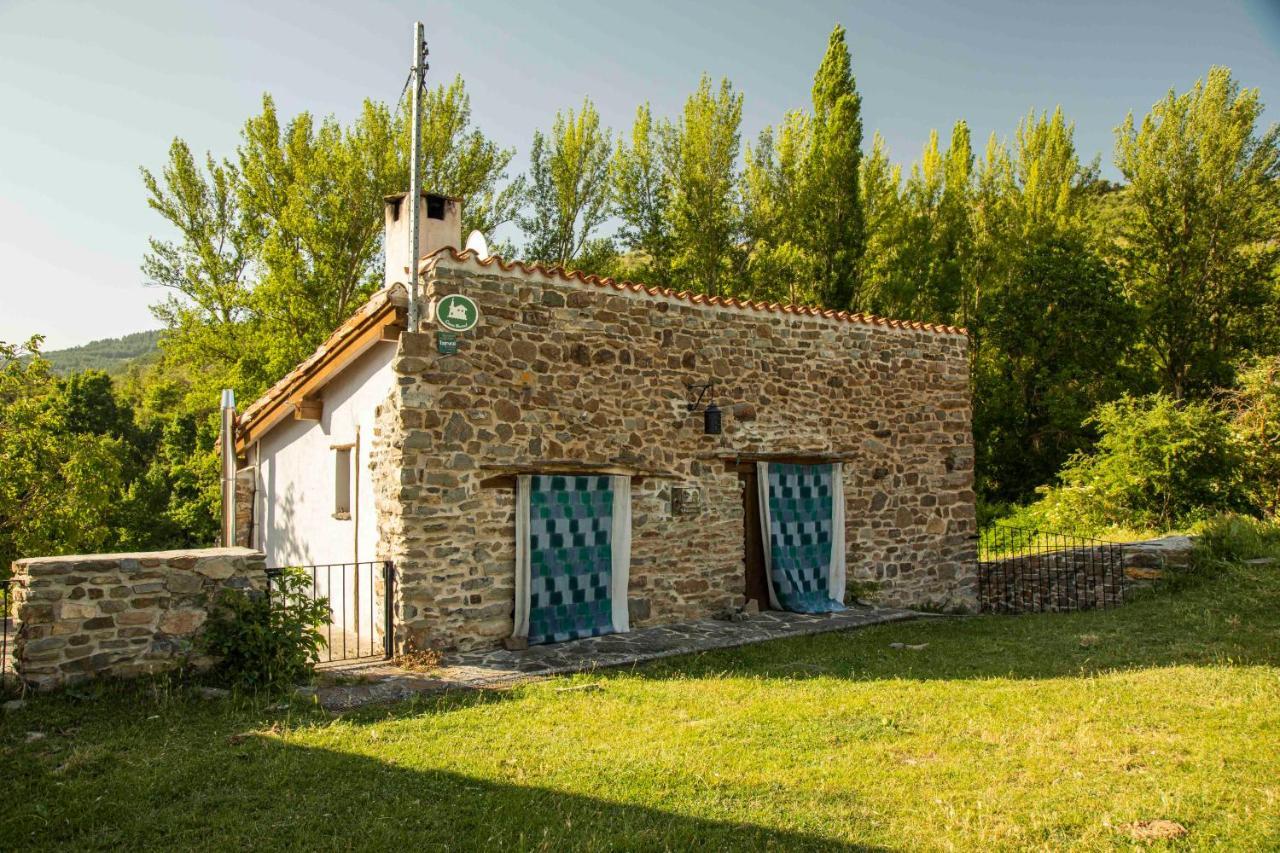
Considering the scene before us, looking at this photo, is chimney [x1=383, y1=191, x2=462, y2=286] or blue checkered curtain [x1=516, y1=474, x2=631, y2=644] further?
chimney [x1=383, y1=191, x2=462, y2=286]

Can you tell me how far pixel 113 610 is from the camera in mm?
5586

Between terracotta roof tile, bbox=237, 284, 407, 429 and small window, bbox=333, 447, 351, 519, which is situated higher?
terracotta roof tile, bbox=237, 284, 407, 429

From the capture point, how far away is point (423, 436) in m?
7.02

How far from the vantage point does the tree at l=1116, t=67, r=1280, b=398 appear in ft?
61.3

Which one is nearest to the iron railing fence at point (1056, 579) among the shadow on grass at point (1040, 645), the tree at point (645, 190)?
the shadow on grass at point (1040, 645)

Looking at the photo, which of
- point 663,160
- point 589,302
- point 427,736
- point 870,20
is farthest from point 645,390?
point 663,160

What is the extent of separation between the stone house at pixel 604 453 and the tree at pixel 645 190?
36.1 feet

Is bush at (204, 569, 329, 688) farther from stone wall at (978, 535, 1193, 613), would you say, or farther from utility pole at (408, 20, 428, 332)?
stone wall at (978, 535, 1193, 613)

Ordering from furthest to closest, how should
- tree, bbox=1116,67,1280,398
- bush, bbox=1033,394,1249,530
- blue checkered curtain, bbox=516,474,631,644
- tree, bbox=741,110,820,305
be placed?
tree, bbox=741,110,820,305
tree, bbox=1116,67,1280,398
bush, bbox=1033,394,1249,530
blue checkered curtain, bbox=516,474,631,644

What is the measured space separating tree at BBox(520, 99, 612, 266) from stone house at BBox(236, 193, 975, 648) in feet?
35.7

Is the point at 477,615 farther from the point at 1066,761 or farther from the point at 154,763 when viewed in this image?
the point at 1066,761

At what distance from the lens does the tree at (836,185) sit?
59.9ft

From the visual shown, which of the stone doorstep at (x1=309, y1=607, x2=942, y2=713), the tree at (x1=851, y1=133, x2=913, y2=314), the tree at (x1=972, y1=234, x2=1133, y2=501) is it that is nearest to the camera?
the stone doorstep at (x1=309, y1=607, x2=942, y2=713)

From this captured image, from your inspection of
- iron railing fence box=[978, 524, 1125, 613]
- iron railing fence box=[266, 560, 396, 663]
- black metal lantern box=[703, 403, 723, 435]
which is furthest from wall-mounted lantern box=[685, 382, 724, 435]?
iron railing fence box=[978, 524, 1125, 613]
